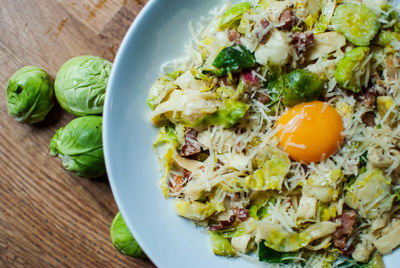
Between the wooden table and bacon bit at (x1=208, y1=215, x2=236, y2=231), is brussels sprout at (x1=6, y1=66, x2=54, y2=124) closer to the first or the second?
the wooden table

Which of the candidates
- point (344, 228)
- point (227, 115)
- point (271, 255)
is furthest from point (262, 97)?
point (271, 255)

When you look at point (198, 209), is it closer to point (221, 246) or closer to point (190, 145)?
point (221, 246)

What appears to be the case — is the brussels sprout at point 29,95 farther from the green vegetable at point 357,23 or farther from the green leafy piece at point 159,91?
the green vegetable at point 357,23

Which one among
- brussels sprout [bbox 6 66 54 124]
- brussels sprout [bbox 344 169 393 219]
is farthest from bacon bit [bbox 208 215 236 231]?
brussels sprout [bbox 6 66 54 124]

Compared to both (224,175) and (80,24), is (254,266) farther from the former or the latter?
(80,24)

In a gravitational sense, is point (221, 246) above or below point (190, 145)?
below

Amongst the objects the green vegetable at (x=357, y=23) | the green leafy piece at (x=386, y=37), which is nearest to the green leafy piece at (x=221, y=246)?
the green vegetable at (x=357, y=23)
